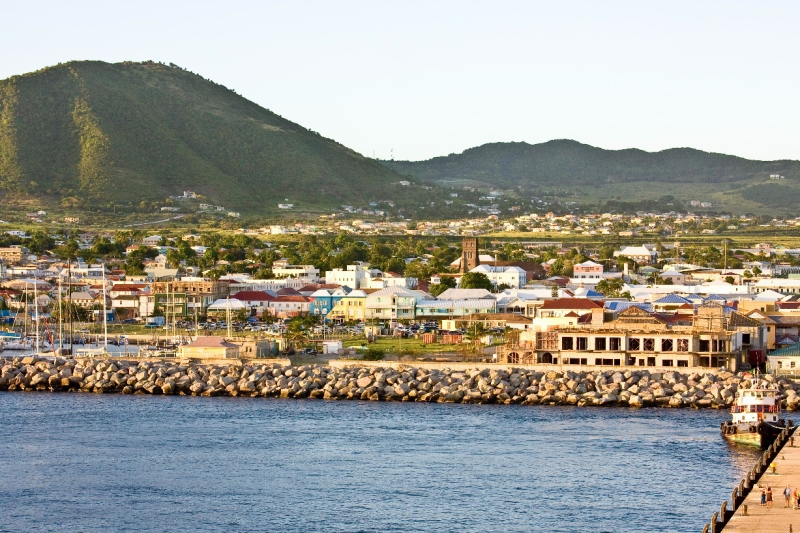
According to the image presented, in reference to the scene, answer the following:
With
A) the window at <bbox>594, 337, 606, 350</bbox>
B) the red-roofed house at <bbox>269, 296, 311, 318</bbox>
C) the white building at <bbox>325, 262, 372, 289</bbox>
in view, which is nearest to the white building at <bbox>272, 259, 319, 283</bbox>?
the white building at <bbox>325, 262, 372, 289</bbox>

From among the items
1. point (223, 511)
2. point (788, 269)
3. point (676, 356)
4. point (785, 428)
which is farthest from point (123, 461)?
point (788, 269)

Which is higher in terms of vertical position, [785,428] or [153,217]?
[153,217]

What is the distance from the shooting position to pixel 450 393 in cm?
5403

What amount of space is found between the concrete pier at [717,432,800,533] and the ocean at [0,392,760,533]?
5.70ft

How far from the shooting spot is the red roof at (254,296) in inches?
3757

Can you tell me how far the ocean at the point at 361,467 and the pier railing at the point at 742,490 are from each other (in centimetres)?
106

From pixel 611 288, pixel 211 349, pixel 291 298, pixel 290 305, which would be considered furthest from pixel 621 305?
pixel 291 298

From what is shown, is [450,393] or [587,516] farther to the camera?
[450,393]

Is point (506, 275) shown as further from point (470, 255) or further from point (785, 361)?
point (785, 361)

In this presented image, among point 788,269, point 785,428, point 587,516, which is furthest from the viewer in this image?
point 788,269

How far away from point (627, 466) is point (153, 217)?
499 feet

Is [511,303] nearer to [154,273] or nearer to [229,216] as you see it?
[154,273]

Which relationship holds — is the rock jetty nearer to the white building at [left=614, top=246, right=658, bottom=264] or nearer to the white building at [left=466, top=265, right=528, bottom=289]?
the white building at [left=466, top=265, right=528, bottom=289]

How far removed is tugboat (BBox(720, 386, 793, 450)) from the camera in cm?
4276
